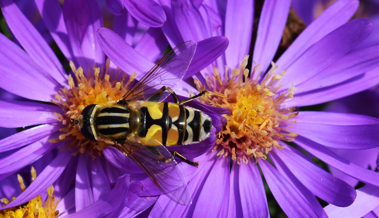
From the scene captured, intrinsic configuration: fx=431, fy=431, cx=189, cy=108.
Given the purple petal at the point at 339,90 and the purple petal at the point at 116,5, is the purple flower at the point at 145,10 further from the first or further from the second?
the purple petal at the point at 339,90

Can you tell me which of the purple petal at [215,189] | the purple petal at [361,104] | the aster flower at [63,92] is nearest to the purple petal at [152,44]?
the aster flower at [63,92]

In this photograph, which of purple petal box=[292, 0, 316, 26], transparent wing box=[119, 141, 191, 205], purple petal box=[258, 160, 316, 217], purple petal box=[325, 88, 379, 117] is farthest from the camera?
purple petal box=[292, 0, 316, 26]

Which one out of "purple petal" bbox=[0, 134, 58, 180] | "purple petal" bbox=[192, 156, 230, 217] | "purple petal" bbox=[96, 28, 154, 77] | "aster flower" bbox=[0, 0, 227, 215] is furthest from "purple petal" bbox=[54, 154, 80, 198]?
"purple petal" bbox=[192, 156, 230, 217]

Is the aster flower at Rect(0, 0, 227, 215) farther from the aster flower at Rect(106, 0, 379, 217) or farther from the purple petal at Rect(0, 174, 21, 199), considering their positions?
the aster flower at Rect(106, 0, 379, 217)

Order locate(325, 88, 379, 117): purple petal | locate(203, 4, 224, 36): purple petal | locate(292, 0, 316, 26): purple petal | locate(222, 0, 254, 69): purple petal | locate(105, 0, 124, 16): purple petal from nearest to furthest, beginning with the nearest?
locate(105, 0, 124, 16): purple petal, locate(203, 4, 224, 36): purple petal, locate(222, 0, 254, 69): purple petal, locate(325, 88, 379, 117): purple petal, locate(292, 0, 316, 26): purple petal

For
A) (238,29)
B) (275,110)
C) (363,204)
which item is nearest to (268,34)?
(238,29)

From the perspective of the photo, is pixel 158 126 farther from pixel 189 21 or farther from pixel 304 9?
pixel 304 9

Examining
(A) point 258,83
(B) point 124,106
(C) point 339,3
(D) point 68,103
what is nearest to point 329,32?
(C) point 339,3
